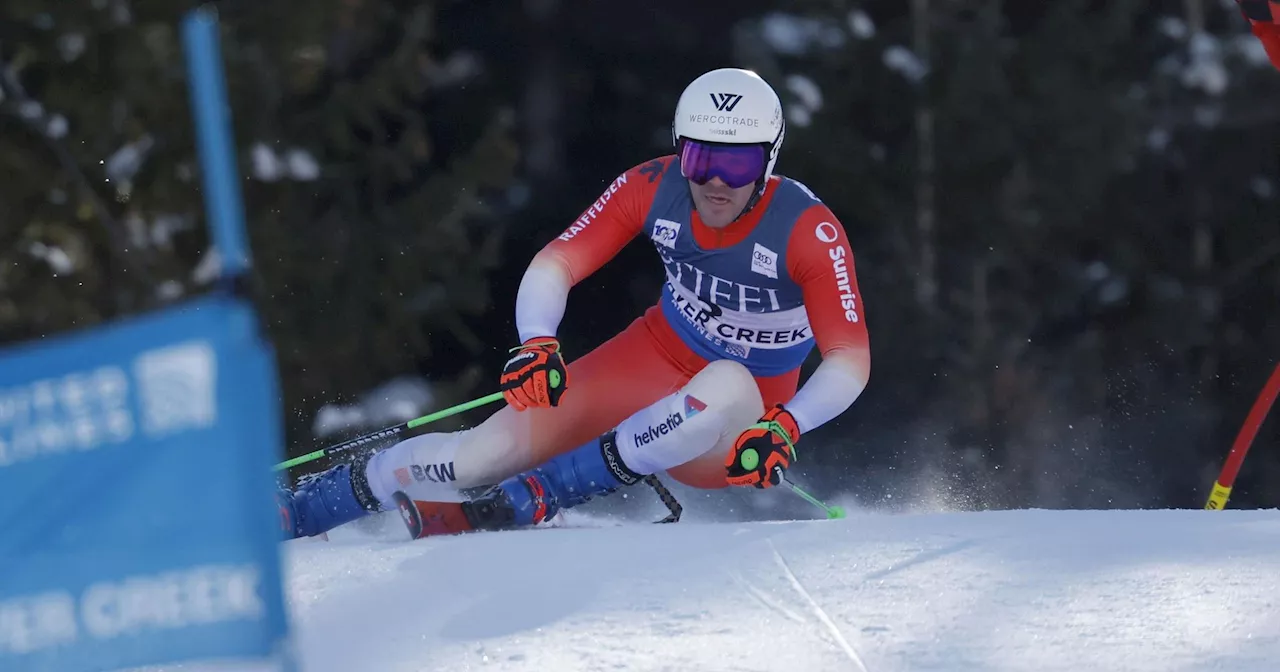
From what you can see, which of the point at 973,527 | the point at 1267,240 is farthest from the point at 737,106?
the point at 1267,240

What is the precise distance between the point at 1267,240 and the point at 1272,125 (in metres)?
1.00

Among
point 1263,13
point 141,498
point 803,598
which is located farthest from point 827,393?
point 141,498

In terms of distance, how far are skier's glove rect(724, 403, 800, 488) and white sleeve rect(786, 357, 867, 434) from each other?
0.10 m

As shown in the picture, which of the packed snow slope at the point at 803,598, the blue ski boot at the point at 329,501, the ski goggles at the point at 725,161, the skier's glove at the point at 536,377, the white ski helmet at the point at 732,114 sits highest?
the white ski helmet at the point at 732,114

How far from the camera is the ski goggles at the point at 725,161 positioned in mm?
4676

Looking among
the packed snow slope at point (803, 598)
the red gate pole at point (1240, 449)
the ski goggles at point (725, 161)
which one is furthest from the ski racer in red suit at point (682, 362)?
the red gate pole at point (1240, 449)

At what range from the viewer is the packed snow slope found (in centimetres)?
286

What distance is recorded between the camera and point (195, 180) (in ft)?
31.6

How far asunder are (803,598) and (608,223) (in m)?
2.09

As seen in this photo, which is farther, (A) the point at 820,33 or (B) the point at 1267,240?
(B) the point at 1267,240

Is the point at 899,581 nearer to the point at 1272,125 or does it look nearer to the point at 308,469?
the point at 308,469

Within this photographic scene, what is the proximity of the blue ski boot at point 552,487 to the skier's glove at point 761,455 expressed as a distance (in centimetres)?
49

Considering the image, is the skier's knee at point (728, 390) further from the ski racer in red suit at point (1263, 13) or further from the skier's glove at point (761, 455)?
the ski racer in red suit at point (1263, 13)

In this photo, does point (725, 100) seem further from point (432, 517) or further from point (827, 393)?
point (432, 517)
